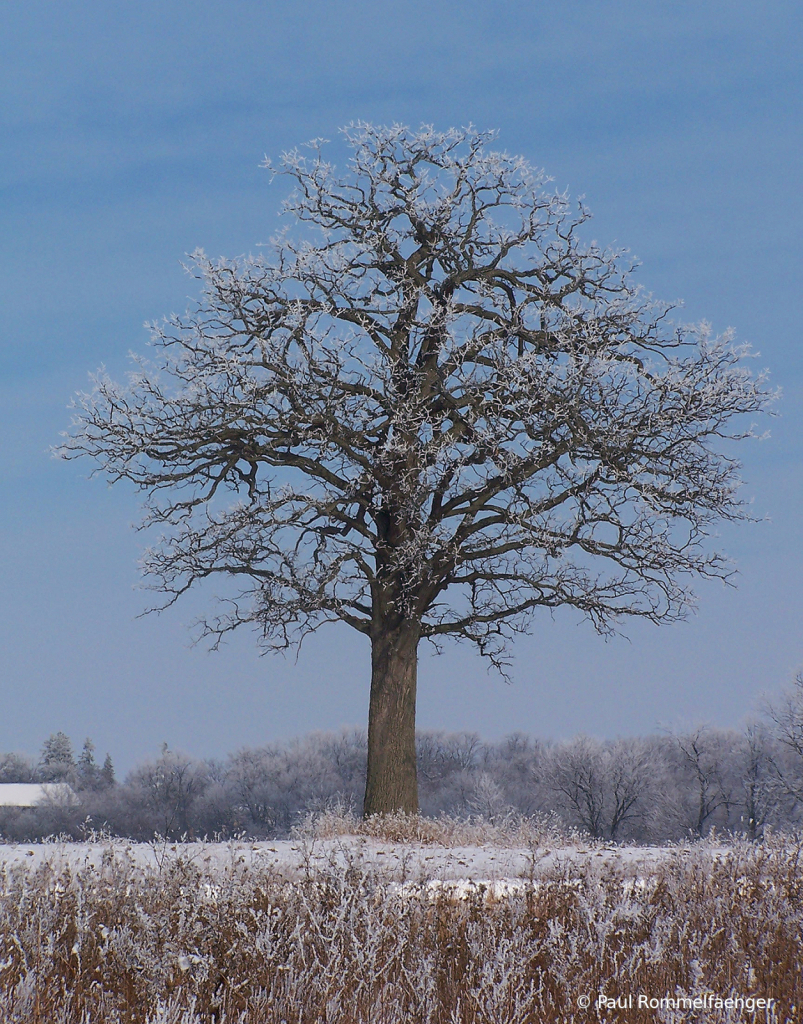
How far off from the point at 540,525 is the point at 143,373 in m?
8.28

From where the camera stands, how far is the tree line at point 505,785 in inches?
1754

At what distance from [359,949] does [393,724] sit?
1104cm

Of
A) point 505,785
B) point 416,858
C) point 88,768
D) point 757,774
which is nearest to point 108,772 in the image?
point 88,768

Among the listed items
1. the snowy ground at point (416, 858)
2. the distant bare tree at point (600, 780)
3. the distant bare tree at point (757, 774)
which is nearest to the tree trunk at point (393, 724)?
the snowy ground at point (416, 858)

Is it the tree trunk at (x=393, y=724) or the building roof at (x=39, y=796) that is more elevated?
the tree trunk at (x=393, y=724)

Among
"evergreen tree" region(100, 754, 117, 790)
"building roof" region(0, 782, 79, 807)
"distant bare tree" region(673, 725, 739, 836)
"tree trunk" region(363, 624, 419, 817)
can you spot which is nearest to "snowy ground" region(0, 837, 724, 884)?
"tree trunk" region(363, 624, 419, 817)

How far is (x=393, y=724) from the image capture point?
54.4ft

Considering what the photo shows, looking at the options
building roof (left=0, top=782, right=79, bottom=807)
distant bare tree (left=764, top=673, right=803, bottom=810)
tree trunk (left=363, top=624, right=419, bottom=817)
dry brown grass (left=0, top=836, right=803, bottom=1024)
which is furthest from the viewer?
building roof (left=0, top=782, right=79, bottom=807)

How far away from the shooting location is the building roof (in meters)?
61.5

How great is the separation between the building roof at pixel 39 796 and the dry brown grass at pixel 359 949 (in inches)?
2368

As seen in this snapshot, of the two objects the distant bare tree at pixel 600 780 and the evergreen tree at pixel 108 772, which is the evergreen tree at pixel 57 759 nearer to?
the evergreen tree at pixel 108 772

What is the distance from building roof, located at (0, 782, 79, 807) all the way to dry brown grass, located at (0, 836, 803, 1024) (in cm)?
6014

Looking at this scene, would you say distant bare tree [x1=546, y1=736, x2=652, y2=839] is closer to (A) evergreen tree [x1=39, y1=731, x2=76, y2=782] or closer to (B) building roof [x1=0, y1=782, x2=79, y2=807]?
Answer: (B) building roof [x1=0, y1=782, x2=79, y2=807]

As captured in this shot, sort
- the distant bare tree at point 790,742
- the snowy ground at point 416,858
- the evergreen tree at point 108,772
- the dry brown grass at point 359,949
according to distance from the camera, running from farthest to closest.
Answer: the evergreen tree at point 108,772, the distant bare tree at point 790,742, the snowy ground at point 416,858, the dry brown grass at point 359,949
